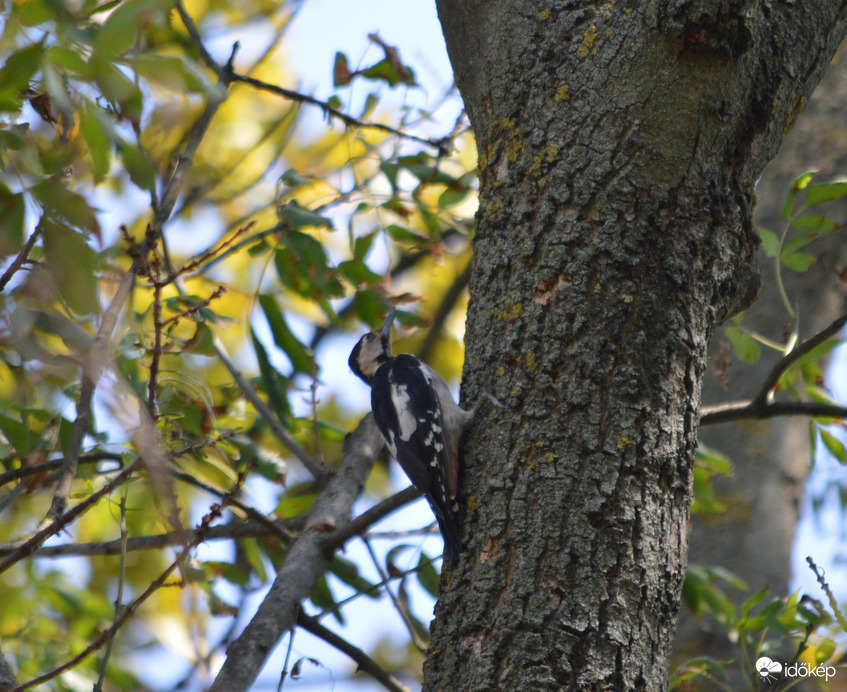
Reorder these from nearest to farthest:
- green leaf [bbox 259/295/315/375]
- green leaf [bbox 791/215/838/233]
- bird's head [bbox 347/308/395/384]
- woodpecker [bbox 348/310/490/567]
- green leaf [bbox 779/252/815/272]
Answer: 1. woodpecker [bbox 348/310/490/567]
2. green leaf [bbox 791/215/838/233]
3. green leaf [bbox 779/252/815/272]
4. green leaf [bbox 259/295/315/375]
5. bird's head [bbox 347/308/395/384]

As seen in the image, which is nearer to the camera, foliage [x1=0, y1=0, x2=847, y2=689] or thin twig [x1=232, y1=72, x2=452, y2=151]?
foliage [x1=0, y1=0, x2=847, y2=689]

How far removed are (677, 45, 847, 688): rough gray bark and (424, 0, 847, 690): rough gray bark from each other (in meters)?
2.01

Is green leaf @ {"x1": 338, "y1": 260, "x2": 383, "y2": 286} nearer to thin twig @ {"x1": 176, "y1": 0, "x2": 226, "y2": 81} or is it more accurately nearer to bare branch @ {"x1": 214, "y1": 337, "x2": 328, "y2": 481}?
bare branch @ {"x1": 214, "y1": 337, "x2": 328, "y2": 481}

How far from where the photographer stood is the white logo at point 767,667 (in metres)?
2.80

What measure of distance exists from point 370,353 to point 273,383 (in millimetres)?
1388

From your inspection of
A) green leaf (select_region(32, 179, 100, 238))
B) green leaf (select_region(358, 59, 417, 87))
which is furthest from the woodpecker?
green leaf (select_region(32, 179, 100, 238))

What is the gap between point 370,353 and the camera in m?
4.52

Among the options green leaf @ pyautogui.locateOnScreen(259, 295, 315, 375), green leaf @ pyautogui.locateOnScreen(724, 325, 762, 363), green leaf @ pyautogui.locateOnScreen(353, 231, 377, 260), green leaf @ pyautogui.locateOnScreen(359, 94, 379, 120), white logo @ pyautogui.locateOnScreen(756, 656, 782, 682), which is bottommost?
white logo @ pyautogui.locateOnScreen(756, 656, 782, 682)

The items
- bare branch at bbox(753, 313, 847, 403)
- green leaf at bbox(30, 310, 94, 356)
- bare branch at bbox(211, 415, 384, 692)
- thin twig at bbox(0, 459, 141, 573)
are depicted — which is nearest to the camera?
green leaf at bbox(30, 310, 94, 356)

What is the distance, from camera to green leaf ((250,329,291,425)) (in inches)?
124

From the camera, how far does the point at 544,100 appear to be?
2293 mm

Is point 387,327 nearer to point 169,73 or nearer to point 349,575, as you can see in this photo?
point 349,575

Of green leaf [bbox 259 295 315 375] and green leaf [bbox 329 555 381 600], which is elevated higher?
green leaf [bbox 259 295 315 375]

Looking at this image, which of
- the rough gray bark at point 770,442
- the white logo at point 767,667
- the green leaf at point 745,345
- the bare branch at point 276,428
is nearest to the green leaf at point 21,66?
the bare branch at point 276,428
